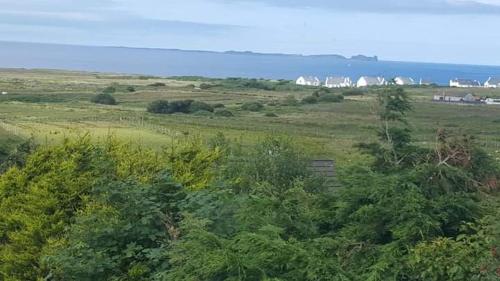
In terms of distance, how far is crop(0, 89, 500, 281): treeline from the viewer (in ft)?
27.0

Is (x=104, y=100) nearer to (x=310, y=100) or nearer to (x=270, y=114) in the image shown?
(x=270, y=114)

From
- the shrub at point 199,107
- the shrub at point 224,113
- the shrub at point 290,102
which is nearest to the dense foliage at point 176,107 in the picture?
the shrub at point 199,107

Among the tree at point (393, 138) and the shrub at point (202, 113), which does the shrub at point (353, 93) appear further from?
the tree at point (393, 138)

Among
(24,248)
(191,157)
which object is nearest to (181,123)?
(191,157)

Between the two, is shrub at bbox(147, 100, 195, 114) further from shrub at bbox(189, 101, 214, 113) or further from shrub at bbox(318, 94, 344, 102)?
shrub at bbox(318, 94, 344, 102)

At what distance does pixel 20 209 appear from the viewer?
1470cm

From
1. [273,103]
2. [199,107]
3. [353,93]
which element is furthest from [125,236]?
[353,93]

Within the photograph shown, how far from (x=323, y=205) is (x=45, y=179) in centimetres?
620

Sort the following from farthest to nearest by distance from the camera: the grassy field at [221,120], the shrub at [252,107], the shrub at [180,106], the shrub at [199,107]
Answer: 1. the shrub at [252,107]
2. the shrub at [180,106]
3. the shrub at [199,107]
4. the grassy field at [221,120]

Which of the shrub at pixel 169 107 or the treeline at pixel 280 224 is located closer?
the treeline at pixel 280 224

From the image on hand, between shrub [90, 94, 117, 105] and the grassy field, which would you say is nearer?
the grassy field

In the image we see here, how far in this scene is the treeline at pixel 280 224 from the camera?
27.0ft

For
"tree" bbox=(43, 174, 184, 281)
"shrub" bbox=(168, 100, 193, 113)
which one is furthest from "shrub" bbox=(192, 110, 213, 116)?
"tree" bbox=(43, 174, 184, 281)

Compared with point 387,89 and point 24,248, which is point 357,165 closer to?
point 387,89
